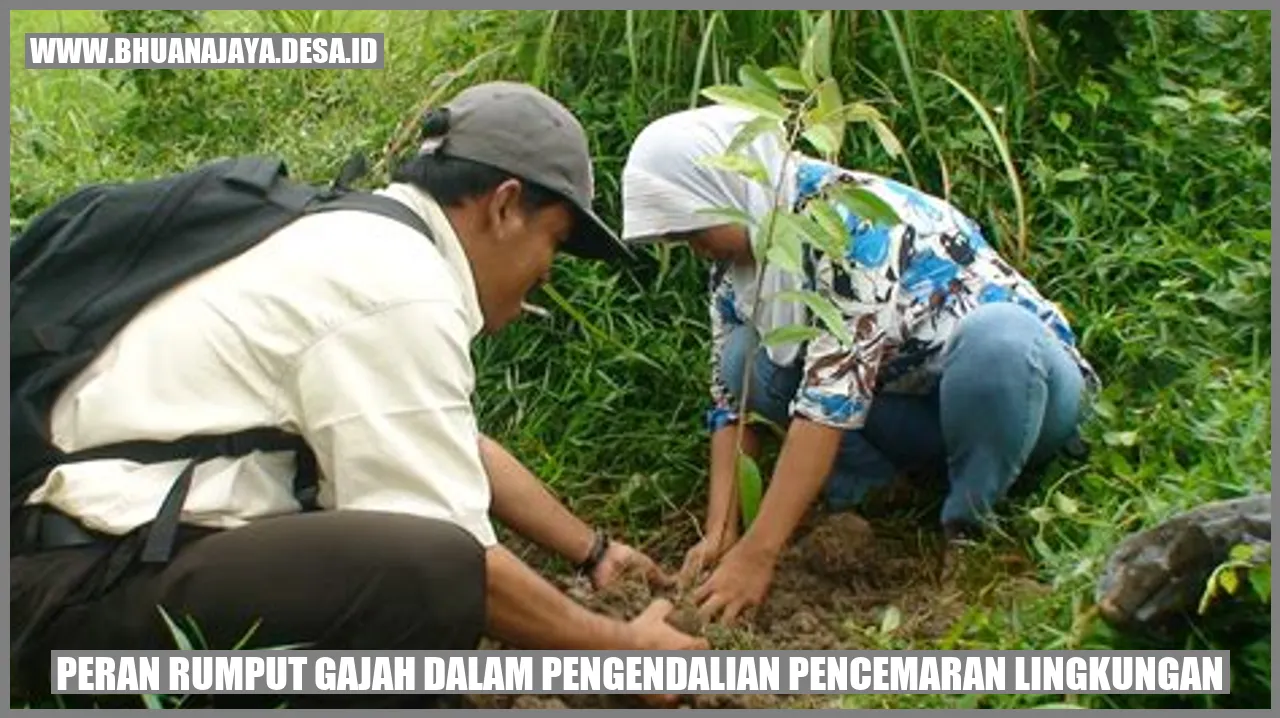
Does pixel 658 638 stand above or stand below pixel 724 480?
above

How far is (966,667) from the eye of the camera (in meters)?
2.96

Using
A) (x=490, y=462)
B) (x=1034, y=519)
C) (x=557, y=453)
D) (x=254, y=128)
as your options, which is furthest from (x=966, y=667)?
(x=254, y=128)

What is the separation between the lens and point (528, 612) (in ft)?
9.19

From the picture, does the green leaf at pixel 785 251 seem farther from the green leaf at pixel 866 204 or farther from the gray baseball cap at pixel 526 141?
the gray baseball cap at pixel 526 141

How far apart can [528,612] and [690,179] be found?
0.91 m

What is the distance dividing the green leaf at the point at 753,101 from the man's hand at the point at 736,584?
77 centimetres

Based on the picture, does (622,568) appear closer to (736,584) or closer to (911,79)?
(736,584)

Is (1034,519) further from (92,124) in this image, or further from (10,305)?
(92,124)

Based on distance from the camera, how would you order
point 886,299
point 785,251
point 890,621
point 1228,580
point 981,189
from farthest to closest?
point 981,189 < point 886,299 < point 890,621 < point 785,251 < point 1228,580

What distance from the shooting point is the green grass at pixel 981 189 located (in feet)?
13.1

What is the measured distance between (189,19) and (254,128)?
1.13ft
